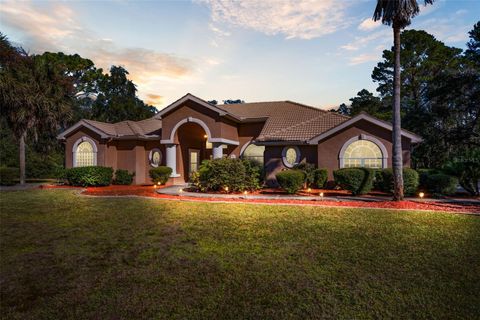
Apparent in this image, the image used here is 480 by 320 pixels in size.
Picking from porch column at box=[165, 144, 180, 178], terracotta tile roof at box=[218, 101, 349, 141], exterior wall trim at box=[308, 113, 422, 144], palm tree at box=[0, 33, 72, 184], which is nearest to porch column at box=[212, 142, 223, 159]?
terracotta tile roof at box=[218, 101, 349, 141]

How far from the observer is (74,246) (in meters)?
6.27

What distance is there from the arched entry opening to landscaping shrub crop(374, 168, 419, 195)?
12117mm

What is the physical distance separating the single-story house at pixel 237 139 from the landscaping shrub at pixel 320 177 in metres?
0.72

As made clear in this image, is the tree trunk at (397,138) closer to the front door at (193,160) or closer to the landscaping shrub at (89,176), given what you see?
the front door at (193,160)

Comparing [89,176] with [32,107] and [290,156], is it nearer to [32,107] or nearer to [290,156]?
[32,107]

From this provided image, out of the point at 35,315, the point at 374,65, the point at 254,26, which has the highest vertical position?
the point at 374,65

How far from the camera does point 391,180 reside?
1359 centimetres

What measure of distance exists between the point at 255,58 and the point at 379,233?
12.2m

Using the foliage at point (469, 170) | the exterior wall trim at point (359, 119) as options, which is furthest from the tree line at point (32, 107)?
the foliage at point (469, 170)

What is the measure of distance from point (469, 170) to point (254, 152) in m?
12.5

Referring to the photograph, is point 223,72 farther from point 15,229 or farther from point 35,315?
point 35,315

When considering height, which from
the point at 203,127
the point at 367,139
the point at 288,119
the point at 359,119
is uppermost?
the point at 288,119

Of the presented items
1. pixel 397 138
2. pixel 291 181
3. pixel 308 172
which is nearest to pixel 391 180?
pixel 397 138

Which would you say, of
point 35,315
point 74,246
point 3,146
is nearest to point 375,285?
point 35,315
